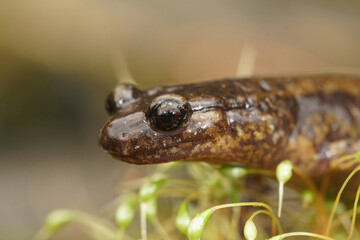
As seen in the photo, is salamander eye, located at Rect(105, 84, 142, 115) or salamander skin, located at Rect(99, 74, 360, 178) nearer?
salamander skin, located at Rect(99, 74, 360, 178)

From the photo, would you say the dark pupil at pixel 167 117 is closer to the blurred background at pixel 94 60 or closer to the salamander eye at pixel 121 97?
the salamander eye at pixel 121 97

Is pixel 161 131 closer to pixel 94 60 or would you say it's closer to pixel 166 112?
pixel 166 112

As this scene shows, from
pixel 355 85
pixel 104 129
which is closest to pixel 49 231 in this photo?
pixel 104 129

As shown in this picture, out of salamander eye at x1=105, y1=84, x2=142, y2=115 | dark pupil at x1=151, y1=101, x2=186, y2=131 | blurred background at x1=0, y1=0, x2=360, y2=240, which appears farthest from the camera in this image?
blurred background at x1=0, y1=0, x2=360, y2=240

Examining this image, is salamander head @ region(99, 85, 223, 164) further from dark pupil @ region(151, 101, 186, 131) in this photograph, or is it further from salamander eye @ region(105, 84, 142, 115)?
salamander eye @ region(105, 84, 142, 115)

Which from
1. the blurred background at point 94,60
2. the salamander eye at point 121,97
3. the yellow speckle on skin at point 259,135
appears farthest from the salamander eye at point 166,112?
the blurred background at point 94,60

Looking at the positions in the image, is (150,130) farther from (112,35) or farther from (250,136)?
(112,35)

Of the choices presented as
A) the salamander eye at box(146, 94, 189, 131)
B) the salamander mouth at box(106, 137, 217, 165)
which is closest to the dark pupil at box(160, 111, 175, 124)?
the salamander eye at box(146, 94, 189, 131)
